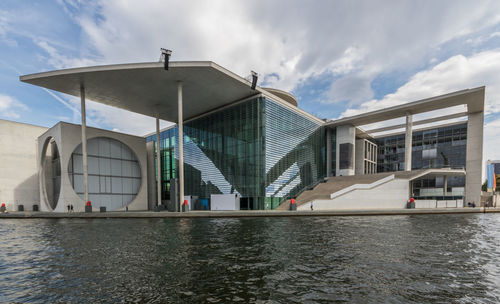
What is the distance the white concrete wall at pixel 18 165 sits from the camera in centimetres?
3266

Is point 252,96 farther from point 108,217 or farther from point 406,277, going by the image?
point 406,277

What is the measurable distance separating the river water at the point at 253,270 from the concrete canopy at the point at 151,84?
57.7ft

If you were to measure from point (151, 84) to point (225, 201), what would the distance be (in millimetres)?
16158

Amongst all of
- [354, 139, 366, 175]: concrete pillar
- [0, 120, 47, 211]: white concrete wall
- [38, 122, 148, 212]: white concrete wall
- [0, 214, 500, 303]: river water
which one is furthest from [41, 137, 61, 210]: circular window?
[354, 139, 366, 175]: concrete pillar

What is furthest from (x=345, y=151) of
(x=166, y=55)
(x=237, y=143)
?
(x=166, y=55)

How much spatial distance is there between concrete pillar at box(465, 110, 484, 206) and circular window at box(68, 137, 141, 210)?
4927 cm

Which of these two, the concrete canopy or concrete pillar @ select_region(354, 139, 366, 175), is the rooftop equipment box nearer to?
the concrete canopy

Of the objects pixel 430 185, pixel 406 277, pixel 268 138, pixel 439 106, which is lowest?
pixel 430 185

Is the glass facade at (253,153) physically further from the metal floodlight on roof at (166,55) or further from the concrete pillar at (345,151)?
the metal floodlight on roof at (166,55)

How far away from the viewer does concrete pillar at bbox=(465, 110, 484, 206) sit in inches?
1283

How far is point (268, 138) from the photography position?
28031mm

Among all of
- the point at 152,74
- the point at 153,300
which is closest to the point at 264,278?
the point at 153,300

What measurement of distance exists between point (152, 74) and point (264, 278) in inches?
924

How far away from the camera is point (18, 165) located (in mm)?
33938
